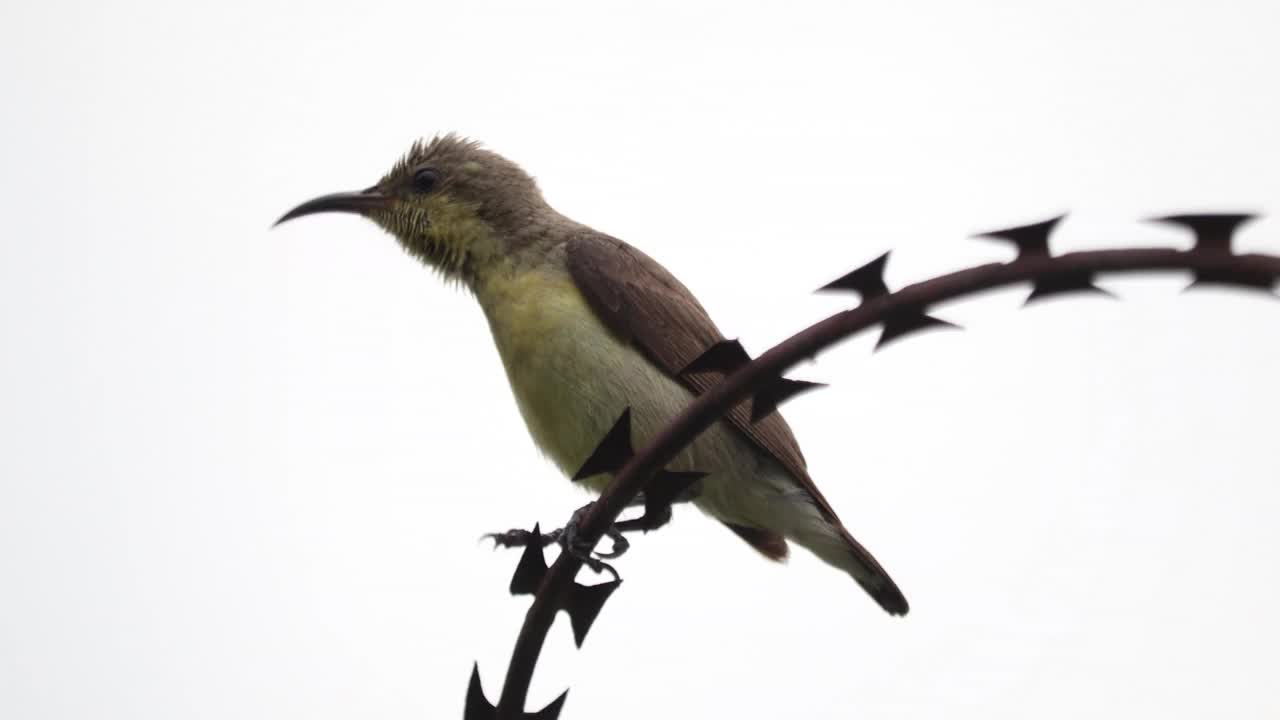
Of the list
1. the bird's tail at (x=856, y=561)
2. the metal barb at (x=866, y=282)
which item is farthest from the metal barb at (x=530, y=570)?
the bird's tail at (x=856, y=561)

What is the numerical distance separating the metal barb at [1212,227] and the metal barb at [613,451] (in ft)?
3.82

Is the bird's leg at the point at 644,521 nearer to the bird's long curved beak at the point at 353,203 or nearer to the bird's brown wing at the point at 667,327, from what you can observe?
the bird's brown wing at the point at 667,327

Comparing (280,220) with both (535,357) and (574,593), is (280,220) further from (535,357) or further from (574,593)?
(574,593)

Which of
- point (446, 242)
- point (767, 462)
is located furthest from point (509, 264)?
point (767, 462)

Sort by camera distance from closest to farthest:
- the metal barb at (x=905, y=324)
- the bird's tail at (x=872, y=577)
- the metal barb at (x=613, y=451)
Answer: the metal barb at (x=905, y=324), the metal barb at (x=613, y=451), the bird's tail at (x=872, y=577)

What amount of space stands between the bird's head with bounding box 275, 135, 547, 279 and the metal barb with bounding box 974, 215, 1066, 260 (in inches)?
130

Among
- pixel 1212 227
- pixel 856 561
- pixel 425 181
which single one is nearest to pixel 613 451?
pixel 1212 227

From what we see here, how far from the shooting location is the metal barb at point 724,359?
2531mm

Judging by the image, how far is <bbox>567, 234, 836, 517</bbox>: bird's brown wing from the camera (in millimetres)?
4805

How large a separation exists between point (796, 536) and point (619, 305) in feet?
4.01

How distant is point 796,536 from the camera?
17.1ft

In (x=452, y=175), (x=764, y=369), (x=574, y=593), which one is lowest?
(x=574, y=593)

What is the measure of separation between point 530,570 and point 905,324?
1.12 m

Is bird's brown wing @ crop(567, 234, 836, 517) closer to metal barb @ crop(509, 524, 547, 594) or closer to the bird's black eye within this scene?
the bird's black eye
